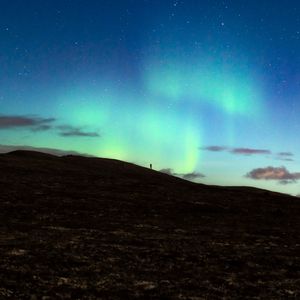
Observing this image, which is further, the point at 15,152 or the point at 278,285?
the point at 15,152

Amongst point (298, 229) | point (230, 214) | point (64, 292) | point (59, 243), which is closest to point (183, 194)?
point (230, 214)

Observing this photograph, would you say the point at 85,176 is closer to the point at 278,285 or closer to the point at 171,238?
the point at 171,238

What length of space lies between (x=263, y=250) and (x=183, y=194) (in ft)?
108

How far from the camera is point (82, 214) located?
43250 millimetres

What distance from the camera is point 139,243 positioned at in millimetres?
31391

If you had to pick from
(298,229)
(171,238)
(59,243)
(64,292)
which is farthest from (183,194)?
(64,292)

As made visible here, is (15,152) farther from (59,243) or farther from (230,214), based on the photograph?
(59,243)

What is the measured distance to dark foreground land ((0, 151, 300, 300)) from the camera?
21391 mm

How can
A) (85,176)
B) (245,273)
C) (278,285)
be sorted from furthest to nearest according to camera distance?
1. (85,176)
2. (245,273)
3. (278,285)

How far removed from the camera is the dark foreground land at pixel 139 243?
21.4 meters

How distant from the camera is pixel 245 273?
25188 millimetres

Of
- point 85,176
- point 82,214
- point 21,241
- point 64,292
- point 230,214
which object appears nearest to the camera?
point 64,292

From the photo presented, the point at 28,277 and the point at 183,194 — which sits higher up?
the point at 183,194

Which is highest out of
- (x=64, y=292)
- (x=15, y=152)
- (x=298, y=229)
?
(x=15, y=152)
